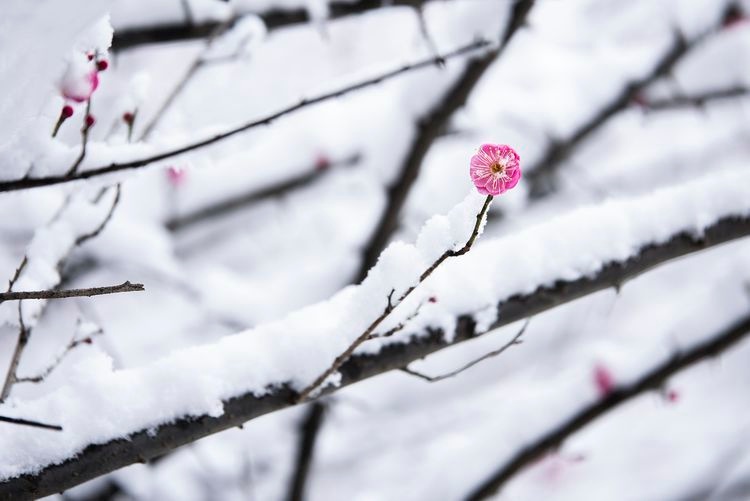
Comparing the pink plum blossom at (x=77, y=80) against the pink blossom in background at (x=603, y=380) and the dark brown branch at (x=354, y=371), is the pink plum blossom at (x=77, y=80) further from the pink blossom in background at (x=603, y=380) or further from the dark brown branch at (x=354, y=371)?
the pink blossom in background at (x=603, y=380)

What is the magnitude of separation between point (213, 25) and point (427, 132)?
61cm

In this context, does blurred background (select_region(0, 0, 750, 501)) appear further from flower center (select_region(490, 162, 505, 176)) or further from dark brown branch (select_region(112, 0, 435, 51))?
flower center (select_region(490, 162, 505, 176))

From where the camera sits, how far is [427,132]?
5.02ft

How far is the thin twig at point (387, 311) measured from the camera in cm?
62

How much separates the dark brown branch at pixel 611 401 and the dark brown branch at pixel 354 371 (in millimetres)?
545

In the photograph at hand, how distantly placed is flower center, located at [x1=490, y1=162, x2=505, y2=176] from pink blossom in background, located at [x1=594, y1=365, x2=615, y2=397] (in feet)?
3.73

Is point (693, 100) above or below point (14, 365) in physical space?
above

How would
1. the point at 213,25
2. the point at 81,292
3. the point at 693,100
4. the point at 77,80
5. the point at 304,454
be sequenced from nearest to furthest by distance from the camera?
1. the point at 81,292
2. the point at 77,80
3. the point at 213,25
4. the point at 304,454
5. the point at 693,100

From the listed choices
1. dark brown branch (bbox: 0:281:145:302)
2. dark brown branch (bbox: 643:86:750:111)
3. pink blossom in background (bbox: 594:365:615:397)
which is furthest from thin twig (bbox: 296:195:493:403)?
dark brown branch (bbox: 643:86:750:111)

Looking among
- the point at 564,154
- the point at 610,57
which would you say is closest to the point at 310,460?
the point at 564,154

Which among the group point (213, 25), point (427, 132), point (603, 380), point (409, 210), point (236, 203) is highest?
point (236, 203)

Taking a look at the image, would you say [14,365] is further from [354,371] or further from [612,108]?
[612,108]

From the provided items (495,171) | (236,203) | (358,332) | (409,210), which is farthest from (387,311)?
(236,203)

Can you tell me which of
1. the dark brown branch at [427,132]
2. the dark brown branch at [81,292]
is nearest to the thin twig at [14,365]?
the dark brown branch at [81,292]
